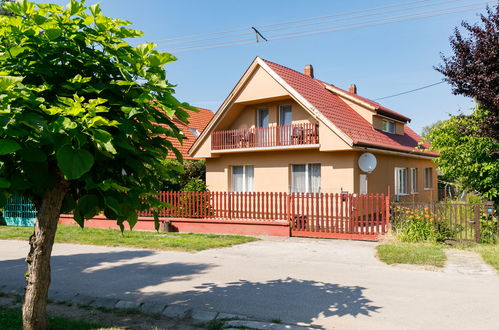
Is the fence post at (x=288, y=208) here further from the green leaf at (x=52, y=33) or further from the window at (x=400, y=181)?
the green leaf at (x=52, y=33)

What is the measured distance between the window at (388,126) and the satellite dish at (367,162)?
5.21 meters

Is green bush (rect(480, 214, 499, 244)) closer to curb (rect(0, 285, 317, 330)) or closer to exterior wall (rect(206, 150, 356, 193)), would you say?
exterior wall (rect(206, 150, 356, 193))

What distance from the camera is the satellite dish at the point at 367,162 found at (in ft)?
55.4

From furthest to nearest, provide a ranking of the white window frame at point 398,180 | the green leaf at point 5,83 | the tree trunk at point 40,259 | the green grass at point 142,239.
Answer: the white window frame at point 398,180 < the green grass at point 142,239 < the tree trunk at point 40,259 < the green leaf at point 5,83

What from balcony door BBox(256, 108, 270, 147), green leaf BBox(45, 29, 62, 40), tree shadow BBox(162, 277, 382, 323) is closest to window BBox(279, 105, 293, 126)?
balcony door BBox(256, 108, 270, 147)

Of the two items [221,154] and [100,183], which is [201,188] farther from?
[100,183]

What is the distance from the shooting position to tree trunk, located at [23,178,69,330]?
4.29 metres

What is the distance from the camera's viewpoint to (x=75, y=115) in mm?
3186

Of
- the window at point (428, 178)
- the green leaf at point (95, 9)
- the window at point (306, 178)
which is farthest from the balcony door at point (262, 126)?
the green leaf at point (95, 9)

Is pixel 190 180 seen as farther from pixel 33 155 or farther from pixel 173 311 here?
pixel 33 155

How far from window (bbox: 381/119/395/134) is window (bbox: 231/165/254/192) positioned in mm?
7297

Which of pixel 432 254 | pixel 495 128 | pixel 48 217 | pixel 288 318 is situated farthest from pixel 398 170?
pixel 48 217

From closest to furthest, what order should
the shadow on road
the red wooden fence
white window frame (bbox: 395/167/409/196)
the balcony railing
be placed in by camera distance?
the shadow on road, the red wooden fence, the balcony railing, white window frame (bbox: 395/167/409/196)

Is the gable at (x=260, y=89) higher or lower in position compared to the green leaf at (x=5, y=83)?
higher
